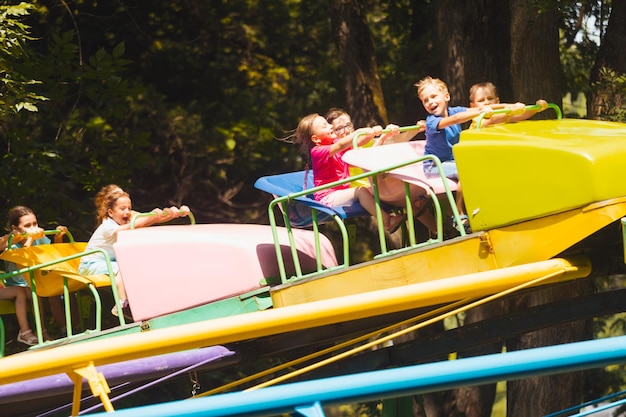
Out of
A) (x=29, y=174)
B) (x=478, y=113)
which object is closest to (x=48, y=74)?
(x=29, y=174)

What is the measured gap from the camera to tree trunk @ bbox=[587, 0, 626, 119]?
888 cm

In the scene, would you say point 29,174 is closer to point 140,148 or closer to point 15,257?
point 140,148

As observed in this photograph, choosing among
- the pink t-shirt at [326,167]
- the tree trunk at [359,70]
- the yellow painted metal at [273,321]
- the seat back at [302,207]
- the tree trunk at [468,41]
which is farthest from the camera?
the tree trunk at [359,70]

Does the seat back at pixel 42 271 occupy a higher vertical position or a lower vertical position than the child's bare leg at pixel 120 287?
higher

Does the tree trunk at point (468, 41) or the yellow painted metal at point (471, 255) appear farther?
the tree trunk at point (468, 41)

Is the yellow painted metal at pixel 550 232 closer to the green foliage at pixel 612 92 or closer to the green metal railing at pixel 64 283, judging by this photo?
the green metal railing at pixel 64 283

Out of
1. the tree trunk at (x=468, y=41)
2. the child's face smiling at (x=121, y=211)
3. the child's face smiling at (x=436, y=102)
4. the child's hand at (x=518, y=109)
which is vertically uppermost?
the tree trunk at (x=468, y=41)

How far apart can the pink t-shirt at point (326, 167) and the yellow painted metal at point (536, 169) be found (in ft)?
4.18

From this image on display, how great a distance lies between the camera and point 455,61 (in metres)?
10.4

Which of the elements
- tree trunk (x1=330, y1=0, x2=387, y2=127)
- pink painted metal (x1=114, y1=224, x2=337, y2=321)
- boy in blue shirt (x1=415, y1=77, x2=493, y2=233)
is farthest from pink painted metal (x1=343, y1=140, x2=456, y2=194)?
tree trunk (x1=330, y1=0, x2=387, y2=127)

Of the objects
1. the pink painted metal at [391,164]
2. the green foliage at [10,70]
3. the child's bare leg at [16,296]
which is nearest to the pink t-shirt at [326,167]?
the pink painted metal at [391,164]

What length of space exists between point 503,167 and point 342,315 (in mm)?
1178

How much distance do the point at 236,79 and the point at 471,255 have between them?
9.61m

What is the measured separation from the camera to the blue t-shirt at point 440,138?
6.07 meters
